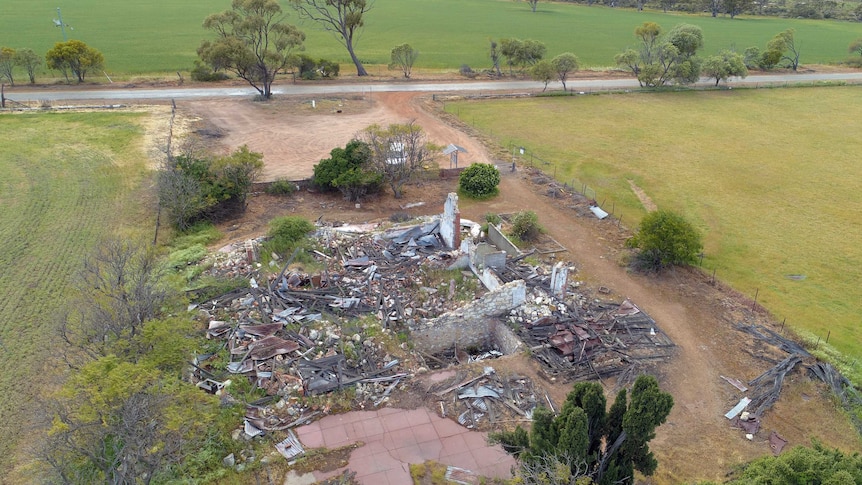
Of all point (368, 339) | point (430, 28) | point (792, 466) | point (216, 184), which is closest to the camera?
point (792, 466)

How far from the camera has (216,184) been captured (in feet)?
92.7

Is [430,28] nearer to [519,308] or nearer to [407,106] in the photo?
[407,106]

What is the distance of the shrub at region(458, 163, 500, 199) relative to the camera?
105ft

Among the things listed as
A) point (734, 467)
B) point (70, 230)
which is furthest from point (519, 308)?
point (70, 230)

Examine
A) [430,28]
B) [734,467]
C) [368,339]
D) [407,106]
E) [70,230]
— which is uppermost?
[430,28]

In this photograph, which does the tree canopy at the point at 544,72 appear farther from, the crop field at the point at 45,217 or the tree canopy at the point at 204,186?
the crop field at the point at 45,217

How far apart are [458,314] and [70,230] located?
63.5ft

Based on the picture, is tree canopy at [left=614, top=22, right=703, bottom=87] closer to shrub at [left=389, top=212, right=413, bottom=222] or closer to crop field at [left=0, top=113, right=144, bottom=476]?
shrub at [left=389, top=212, right=413, bottom=222]

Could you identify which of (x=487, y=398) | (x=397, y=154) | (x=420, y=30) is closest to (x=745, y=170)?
(x=397, y=154)

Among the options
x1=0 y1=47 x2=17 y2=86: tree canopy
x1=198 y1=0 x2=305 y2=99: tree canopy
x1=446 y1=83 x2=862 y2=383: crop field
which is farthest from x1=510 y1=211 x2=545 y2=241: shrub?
x1=0 y1=47 x2=17 y2=86: tree canopy

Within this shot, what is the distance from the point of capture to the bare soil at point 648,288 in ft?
54.0

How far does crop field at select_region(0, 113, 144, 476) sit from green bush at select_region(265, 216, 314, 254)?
781cm

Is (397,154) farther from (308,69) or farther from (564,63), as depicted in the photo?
(308,69)

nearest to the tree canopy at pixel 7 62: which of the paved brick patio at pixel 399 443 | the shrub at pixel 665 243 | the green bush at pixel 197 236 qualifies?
the green bush at pixel 197 236
